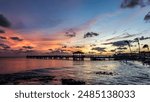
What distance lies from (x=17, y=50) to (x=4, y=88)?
5.50ft

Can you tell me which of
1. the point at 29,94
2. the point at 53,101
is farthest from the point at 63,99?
the point at 29,94

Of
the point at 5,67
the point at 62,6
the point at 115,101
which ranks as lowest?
the point at 115,101

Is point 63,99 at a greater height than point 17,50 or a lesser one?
lesser

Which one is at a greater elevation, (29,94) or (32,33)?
(32,33)

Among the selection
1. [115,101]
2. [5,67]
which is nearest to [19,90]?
[115,101]

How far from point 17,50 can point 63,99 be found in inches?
87.4

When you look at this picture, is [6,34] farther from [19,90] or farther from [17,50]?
[19,90]

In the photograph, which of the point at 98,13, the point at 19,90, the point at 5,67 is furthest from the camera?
the point at 5,67

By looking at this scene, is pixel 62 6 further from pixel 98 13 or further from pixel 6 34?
pixel 6 34

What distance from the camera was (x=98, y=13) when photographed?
241 inches

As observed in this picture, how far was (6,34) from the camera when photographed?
20.6 feet

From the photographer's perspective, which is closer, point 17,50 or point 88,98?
point 88,98

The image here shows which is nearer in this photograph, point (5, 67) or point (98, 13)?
point (98, 13)

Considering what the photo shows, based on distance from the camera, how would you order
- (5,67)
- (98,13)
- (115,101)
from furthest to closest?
(5,67) < (98,13) < (115,101)
